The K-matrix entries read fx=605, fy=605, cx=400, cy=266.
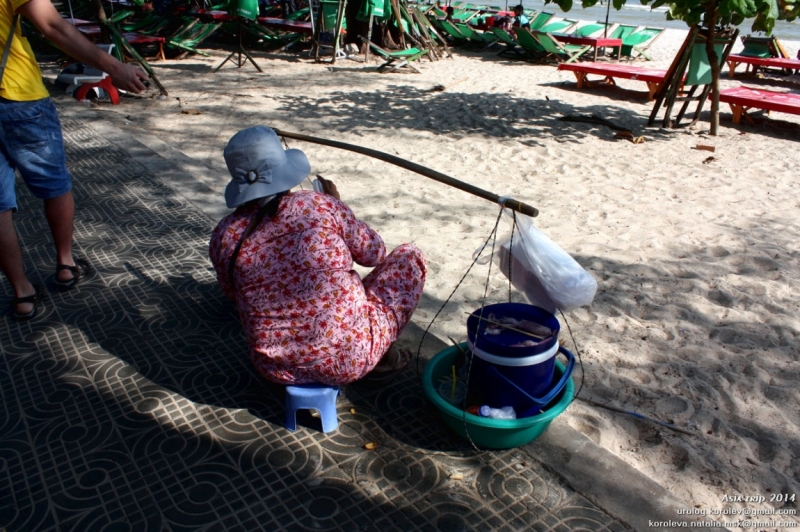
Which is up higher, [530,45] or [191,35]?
[191,35]

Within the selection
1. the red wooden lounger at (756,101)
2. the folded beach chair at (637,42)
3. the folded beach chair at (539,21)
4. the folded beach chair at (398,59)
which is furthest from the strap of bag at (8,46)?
the folded beach chair at (539,21)

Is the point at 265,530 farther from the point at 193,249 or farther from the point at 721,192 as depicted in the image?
the point at 721,192

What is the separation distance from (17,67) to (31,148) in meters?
0.38

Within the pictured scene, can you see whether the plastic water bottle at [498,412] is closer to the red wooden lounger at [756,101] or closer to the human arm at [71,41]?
the human arm at [71,41]

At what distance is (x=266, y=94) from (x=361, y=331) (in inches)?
334

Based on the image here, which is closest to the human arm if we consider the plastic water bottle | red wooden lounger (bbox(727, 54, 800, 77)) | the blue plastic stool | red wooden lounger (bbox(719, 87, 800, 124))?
the blue plastic stool

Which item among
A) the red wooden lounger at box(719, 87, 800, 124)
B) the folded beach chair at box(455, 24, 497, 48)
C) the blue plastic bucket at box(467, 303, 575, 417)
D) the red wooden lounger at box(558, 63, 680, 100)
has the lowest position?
the blue plastic bucket at box(467, 303, 575, 417)

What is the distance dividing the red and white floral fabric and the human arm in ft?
3.45

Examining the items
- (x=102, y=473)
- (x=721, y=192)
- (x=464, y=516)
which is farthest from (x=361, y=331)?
(x=721, y=192)

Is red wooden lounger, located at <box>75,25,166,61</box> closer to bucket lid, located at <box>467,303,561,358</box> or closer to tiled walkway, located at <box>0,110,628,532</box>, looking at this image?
tiled walkway, located at <box>0,110,628,532</box>

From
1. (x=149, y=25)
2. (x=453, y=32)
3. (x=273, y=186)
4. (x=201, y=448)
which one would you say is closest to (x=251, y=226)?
(x=273, y=186)

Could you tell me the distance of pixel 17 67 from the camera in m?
2.91

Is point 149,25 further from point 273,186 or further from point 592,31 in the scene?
point 273,186

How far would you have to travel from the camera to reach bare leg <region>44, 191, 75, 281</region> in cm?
326
